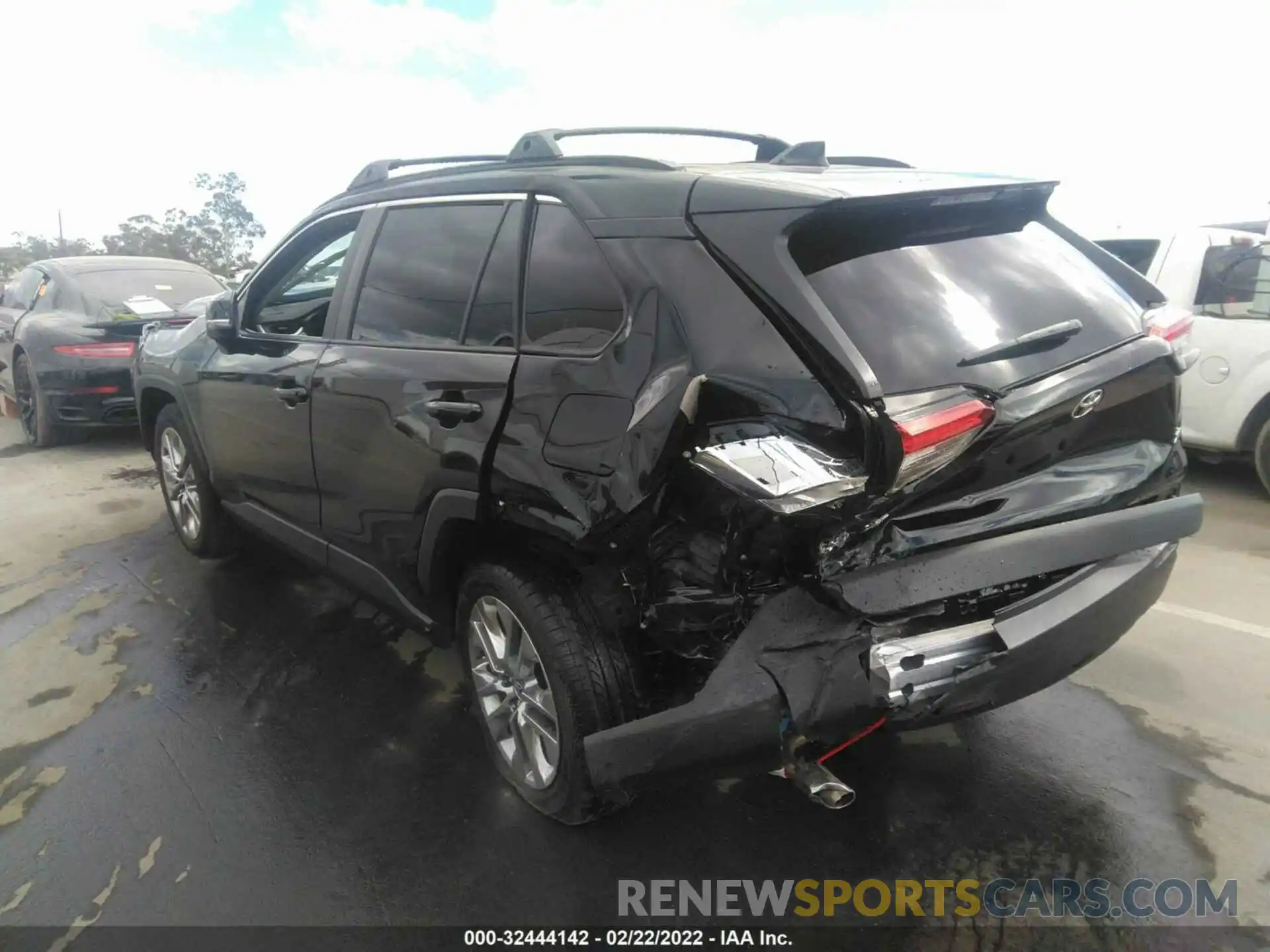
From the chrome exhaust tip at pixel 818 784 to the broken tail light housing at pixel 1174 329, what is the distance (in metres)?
1.50

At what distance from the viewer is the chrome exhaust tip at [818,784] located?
191 cm

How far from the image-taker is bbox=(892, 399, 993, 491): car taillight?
1.84 m

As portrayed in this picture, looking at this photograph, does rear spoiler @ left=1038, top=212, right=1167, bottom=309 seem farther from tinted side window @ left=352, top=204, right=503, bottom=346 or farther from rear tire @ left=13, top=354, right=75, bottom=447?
rear tire @ left=13, top=354, right=75, bottom=447

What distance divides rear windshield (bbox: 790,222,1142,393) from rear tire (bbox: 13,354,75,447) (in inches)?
299

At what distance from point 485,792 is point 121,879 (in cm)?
106

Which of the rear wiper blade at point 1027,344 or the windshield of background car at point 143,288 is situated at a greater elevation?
the rear wiper blade at point 1027,344

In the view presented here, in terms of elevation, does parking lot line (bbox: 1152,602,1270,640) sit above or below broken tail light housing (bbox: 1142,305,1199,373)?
below

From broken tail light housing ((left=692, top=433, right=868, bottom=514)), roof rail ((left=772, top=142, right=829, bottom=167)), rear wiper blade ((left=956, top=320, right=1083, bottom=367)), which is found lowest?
broken tail light housing ((left=692, top=433, right=868, bottom=514))

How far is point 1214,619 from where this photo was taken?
3.88m

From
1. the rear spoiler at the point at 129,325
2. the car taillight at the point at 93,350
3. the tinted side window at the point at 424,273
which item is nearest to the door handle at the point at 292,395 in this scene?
the tinted side window at the point at 424,273

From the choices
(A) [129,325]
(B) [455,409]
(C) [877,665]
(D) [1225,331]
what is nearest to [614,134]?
(B) [455,409]

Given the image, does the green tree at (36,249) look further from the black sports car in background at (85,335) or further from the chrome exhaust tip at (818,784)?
the chrome exhaust tip at (818,784)

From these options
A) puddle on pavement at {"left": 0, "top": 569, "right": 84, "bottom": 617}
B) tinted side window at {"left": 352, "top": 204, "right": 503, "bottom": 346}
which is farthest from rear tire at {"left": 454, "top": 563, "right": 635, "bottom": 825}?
puddle on pavement at {"left": 0, "top": 569, "right": 84, "bottom": 617}

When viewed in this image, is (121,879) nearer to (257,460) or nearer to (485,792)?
(485,792)
